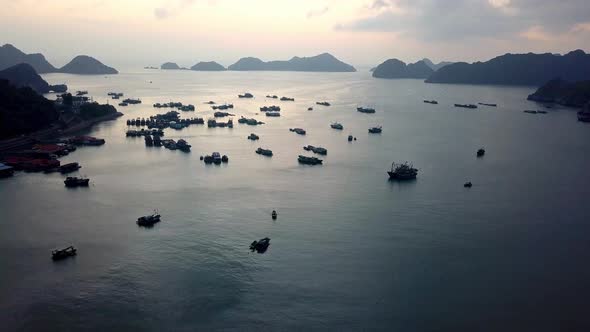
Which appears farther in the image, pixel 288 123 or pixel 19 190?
pixel 288 123

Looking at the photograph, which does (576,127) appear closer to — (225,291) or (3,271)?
(225,291)

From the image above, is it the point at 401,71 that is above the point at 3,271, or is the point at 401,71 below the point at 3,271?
above

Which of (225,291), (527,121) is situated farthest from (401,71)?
(225,291)

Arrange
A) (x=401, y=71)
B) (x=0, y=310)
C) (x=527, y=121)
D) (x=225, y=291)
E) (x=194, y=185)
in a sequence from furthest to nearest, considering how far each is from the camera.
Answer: (x=401, y=71) → (x=527, y=121) → (x=194, y=185) → (x=225, y=291) → (x=0, y=310)

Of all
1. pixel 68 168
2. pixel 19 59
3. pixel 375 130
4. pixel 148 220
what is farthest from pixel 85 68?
pixel 148 220

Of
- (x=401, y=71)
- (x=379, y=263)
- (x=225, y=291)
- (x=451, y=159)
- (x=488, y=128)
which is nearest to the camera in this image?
(x=225, y=291)

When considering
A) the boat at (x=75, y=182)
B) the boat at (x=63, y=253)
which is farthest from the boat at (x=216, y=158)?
the boat at (x=63, y=253)
